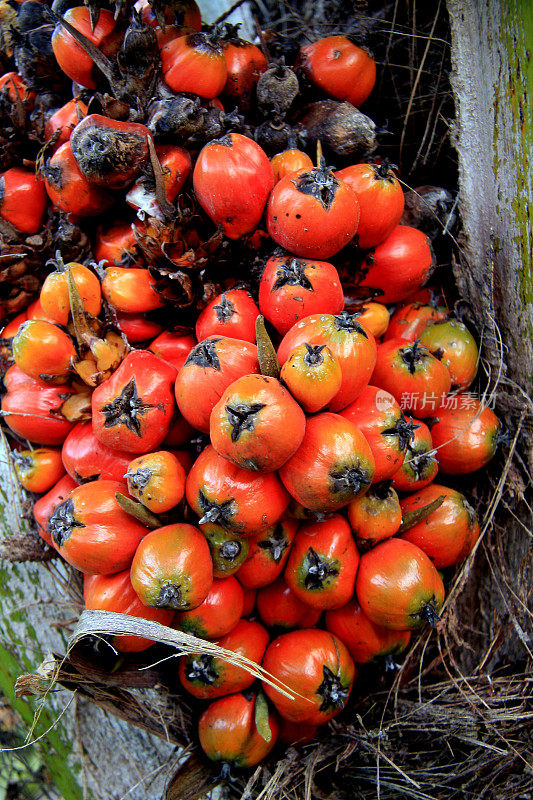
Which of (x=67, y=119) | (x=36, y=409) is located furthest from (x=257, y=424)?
(x=67, y=119)

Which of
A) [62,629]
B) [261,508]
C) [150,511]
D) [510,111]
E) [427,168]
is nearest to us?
[261,508]

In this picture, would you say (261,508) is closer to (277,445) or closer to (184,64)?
(277,445)

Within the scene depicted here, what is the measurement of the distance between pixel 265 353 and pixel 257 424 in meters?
0.27

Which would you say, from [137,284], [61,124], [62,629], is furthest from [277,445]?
[61,124]

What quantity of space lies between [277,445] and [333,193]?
1005mm

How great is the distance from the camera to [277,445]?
1.55m

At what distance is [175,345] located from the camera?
2186mm

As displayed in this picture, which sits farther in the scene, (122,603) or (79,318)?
(79,318)

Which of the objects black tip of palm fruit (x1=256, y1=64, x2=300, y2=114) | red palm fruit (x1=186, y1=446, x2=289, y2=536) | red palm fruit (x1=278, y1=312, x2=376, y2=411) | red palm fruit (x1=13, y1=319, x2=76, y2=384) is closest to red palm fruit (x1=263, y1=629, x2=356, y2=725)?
red palm fruit (x1=186, y1=446, x2=289, y2=536)

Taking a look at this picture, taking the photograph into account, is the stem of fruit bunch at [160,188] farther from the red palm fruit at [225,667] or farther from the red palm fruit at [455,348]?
the red palm fruit at [225,667]

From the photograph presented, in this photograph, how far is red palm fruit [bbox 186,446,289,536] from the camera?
1.67 m

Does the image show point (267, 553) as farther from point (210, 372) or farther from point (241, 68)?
point (241, 68)

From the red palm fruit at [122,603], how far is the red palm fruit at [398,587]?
711mm

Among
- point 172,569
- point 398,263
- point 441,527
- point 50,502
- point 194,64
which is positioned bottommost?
point 441,527
